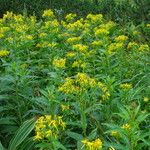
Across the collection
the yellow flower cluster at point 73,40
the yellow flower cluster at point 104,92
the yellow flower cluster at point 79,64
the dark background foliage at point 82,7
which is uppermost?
the dark background foliage at point 82,7

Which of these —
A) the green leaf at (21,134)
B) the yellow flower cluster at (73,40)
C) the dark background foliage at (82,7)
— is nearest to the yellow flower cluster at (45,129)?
the green leaf at (21,134)

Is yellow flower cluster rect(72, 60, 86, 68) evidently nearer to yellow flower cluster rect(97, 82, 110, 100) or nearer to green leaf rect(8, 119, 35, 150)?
yellow flower cluster rect(97, 82, 110, 100)

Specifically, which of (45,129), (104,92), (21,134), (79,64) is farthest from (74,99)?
(79,64)

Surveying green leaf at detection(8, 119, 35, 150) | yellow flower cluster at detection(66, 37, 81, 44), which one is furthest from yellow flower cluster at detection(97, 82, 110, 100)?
yellow flower cluster at detection(66, 37, 81, 44)

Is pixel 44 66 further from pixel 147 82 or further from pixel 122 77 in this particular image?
pixel 147 82

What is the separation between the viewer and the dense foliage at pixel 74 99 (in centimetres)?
255

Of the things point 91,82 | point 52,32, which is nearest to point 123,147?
point 91,82

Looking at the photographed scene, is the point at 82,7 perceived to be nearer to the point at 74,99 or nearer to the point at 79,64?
the point at 79,64

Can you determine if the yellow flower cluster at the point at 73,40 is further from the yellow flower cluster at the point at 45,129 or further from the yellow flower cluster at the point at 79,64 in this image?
the yellow flower cluster at the point at 45,129

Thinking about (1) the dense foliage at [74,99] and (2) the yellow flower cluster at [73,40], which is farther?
(2) the yellow flower cluster at [73,40]

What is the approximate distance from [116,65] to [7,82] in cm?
96

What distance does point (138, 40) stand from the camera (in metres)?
5.91

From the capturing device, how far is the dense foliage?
100 inches

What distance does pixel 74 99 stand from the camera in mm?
3068
